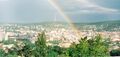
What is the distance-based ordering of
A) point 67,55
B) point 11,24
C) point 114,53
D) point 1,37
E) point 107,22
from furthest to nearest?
point 11,24
point 107,22
point 1,37
point 114,53
point 67,55

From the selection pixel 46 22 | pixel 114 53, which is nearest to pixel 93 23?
pixel 46 22

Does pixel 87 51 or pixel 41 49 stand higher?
pixel 41 49

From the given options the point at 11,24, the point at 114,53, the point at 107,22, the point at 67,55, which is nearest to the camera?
the point at 67,55

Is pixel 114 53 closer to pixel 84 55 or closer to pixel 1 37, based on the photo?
pixel 84 55

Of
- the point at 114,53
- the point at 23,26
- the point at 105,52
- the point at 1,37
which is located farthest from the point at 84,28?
the point at 105,52

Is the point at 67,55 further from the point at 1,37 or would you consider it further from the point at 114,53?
the point at 1,37

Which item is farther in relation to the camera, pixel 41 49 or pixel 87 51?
pixel 41 49

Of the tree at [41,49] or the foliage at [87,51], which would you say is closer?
the foliage at [87,51]

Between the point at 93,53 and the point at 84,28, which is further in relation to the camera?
the point at 84,28

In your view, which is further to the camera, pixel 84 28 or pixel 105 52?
pixel 84 28

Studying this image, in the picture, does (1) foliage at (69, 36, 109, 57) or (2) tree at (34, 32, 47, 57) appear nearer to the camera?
(1) foliage at (69, 36, 109, 57)
